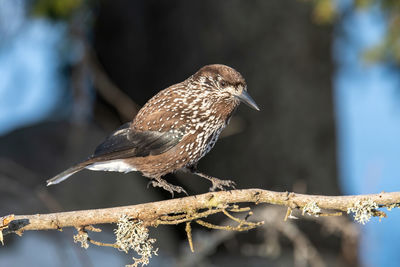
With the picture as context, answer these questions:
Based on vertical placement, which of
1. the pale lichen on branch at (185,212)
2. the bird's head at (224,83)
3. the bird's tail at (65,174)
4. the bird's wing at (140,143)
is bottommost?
the pale lichen on branch at (185,212)

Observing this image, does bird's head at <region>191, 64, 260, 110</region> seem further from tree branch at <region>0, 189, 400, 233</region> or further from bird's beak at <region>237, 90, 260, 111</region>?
tree branch at <region>0, 189, 400, 233</region>

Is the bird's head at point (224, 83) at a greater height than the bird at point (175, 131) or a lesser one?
greater

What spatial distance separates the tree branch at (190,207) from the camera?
265cm


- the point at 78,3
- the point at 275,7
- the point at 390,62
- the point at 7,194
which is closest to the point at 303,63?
the point at 275,7

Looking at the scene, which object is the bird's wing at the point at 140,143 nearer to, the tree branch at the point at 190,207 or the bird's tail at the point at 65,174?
the bird's tail at the point at 65,174

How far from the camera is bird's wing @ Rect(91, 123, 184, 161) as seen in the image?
3.35m

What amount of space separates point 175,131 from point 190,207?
66 centimetres

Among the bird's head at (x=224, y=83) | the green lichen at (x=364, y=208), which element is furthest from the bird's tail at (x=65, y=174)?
the green lichen at (x=364, y=208)

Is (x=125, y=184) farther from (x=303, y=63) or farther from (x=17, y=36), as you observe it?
(x=303, y=63)

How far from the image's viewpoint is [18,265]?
229 inches

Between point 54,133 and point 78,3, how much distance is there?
2026mm

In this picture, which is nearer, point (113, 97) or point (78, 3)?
point (78, 3)

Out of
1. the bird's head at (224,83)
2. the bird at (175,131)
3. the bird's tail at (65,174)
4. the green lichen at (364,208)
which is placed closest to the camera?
the green lichen at (364,208)

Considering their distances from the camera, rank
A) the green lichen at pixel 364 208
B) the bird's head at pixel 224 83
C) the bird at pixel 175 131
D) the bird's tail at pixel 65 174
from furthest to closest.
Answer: the bird at pixel 175 131, the bird's head at pixel 224 83, the bird's tail at pixel 65 174, the green lichen at pixel 364 208
